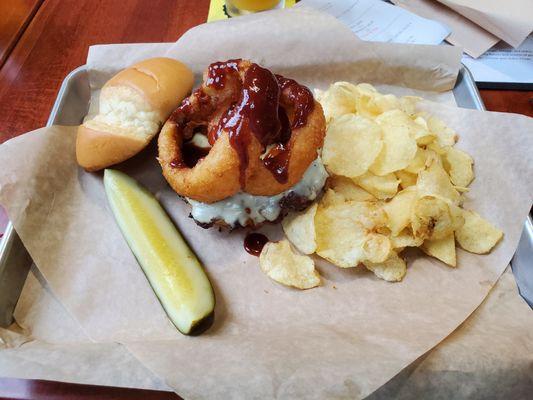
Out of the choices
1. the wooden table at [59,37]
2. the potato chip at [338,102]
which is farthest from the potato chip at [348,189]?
the wooden table at [59,37]

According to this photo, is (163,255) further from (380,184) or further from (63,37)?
(63,37)

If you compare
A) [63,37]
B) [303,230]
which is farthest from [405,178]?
[63,37]

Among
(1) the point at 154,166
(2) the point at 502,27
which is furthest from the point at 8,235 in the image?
(2) the point at 502,27

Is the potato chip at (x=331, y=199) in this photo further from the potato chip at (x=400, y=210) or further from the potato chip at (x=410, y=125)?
the potato chip at (x=410, y=125)

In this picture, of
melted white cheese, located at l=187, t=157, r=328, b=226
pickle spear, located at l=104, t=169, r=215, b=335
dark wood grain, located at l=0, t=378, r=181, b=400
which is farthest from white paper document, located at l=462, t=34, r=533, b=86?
dark wood grain, located at l=0, t=378, r=181, b=400

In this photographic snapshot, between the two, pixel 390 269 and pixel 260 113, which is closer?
pixel 260 113

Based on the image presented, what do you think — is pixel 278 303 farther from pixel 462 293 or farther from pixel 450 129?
pixel 450 129

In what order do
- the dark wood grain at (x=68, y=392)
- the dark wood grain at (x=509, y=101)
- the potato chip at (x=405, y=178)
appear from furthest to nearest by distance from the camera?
the dark wood grain at (x=509, y=101) → the potato chip at (x=405, y=178) → the dark wood grain at (x=68, y=392)

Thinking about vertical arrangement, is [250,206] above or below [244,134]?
below
